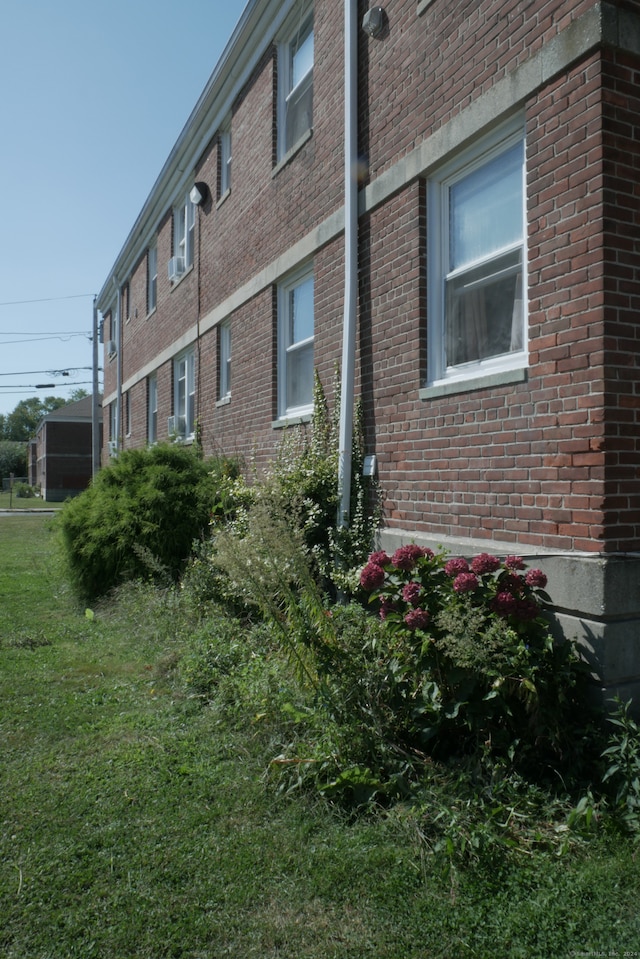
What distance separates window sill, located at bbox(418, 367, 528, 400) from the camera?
15.5 feet

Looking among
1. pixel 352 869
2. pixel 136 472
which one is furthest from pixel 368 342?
pixel 352 869

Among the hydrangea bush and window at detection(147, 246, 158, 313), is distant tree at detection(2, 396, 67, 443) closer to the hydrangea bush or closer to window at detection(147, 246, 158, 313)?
window at detection(147, 246, 158, 313)

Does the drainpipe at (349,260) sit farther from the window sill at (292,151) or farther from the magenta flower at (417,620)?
the magenta flower at (417,620)

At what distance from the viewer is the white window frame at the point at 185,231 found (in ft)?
44.2

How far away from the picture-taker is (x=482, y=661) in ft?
12.3

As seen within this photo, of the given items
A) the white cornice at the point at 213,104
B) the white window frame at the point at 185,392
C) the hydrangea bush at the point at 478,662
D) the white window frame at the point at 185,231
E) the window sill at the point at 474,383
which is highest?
the white cornice at the point at 213,104

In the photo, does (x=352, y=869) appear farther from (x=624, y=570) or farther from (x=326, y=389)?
(x=326, y=389)

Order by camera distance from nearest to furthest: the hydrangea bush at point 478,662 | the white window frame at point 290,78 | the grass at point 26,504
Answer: the hydrangea bush at point 478,662 → the white window frame at point 290,78 → the grass at point 26,504

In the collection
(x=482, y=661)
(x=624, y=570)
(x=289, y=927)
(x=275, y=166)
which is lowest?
(x=289, y=927)

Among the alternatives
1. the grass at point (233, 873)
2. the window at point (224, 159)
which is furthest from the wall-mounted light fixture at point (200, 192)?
the grass at point (233, 873)

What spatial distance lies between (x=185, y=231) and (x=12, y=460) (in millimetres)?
72490

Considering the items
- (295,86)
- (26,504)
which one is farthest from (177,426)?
(26,504)

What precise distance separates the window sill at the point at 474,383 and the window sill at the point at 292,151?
3.86 metres

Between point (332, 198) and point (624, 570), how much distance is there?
5026 mm
